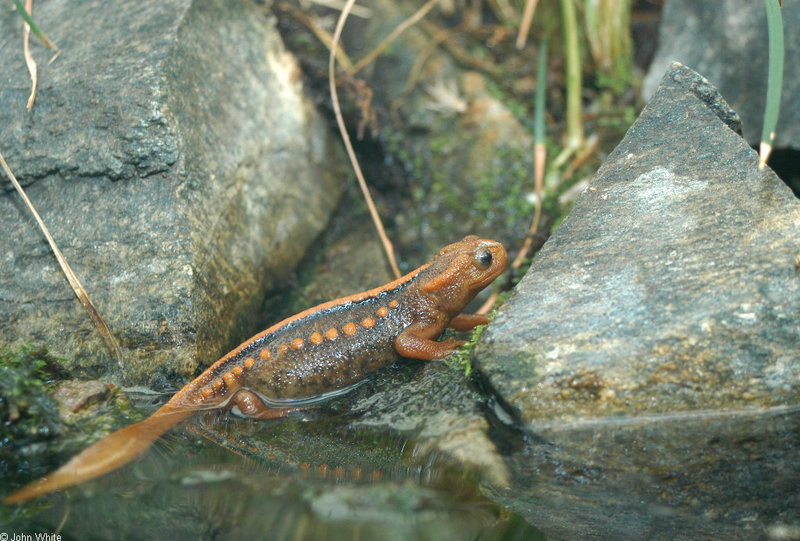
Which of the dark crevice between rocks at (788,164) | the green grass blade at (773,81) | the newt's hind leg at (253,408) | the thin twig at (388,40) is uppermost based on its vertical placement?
the thin twig at (388,40)

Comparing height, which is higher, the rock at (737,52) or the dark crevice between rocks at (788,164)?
the rock at (737,52)

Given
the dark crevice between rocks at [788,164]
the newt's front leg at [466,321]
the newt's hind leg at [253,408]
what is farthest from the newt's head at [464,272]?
the dark crevice between rocks at [788,164]

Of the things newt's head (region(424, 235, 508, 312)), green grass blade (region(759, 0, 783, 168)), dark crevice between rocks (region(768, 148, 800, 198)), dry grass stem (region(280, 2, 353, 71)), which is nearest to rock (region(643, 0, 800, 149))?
dark crevice between rocks (region(768, 148, 800, 198))

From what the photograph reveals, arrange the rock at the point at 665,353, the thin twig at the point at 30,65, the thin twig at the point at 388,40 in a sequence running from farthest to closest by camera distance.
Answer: the thin twig at the point at 388,40 → the thin twig at the point at 30,65 → the rock at the point at 665,353

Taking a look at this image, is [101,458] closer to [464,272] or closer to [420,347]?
[420,347]

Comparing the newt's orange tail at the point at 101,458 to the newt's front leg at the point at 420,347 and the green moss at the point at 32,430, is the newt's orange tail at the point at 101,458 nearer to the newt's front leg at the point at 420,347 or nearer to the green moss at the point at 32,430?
the green moss at the point at 32,430

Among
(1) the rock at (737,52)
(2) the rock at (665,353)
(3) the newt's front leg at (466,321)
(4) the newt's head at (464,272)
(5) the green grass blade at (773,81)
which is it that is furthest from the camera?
(1) the rock at (737,52)

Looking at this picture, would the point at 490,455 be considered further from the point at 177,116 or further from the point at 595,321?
the point at 177,116
